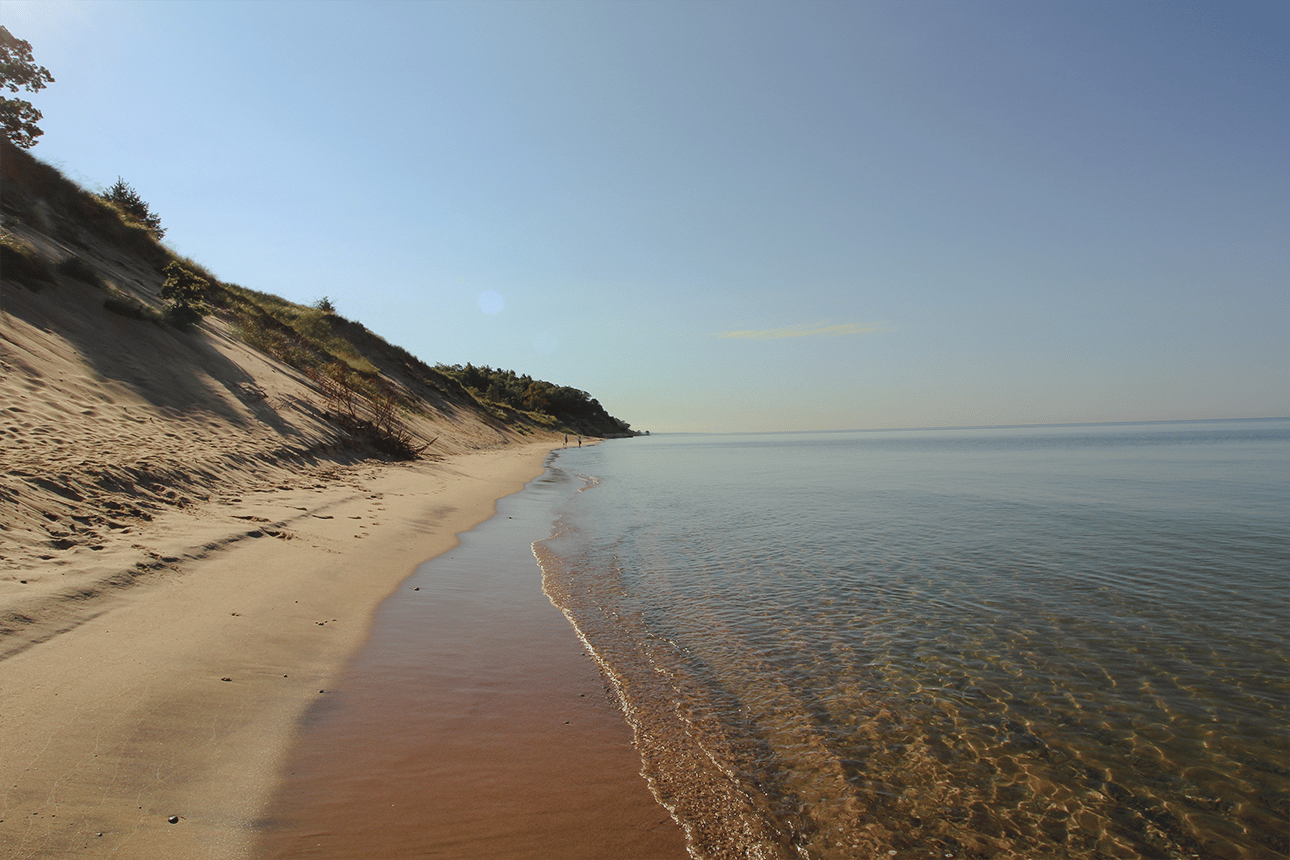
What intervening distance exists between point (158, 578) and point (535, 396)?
94.4 metres

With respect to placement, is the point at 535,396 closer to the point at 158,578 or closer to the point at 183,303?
the point at 183,303

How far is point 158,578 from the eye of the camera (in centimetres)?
704

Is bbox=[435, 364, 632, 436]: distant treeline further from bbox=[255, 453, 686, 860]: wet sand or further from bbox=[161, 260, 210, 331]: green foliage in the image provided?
bbox=[255, 453, 686, 860]: wet sand

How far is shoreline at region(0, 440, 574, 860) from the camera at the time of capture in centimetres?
343

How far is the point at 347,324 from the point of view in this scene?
158 ft

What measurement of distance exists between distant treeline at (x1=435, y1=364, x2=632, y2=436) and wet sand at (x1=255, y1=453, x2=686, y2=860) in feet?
214

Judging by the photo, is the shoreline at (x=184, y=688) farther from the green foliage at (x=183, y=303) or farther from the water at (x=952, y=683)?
the green foliage at (x=183, y=303)

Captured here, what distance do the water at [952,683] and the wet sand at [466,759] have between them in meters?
0.40

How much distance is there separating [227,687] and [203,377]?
52.0ft

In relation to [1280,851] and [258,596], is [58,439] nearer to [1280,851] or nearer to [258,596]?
[258,596]

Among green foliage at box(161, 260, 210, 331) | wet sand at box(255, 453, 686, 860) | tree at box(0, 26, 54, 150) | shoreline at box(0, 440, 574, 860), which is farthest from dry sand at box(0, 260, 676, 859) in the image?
tree at box(0, 26, 54, 150)

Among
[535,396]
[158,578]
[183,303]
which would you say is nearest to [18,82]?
[183,303]

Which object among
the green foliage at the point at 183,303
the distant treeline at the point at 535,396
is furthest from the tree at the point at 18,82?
the distant treeline at the point at 535,396

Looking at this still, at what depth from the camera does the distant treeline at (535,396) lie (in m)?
82.4
